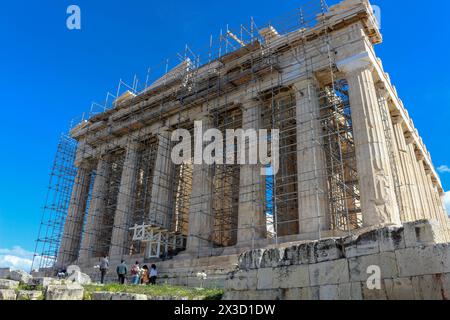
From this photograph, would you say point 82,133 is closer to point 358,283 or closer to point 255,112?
point 255,112

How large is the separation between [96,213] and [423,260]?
82.1 feet

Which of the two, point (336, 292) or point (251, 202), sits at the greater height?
point (251, 202)

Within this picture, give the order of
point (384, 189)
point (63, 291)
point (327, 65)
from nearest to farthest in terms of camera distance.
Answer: point (63, 291) < point (384, 189) < point (327, 65)

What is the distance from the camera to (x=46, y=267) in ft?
92.1

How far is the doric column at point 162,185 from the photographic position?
24.5m

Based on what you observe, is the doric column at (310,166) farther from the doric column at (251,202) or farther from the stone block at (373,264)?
the stone block at (373,264)

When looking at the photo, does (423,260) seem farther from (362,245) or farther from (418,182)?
(418,182)

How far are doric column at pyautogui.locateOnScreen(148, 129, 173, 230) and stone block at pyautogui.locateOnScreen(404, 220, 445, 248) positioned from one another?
17401mm

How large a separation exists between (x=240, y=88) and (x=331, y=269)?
16854 mm

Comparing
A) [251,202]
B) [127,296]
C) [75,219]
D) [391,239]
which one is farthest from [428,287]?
[75,219]

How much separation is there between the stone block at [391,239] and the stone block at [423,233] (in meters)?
0.11

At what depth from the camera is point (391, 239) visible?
7.57m
